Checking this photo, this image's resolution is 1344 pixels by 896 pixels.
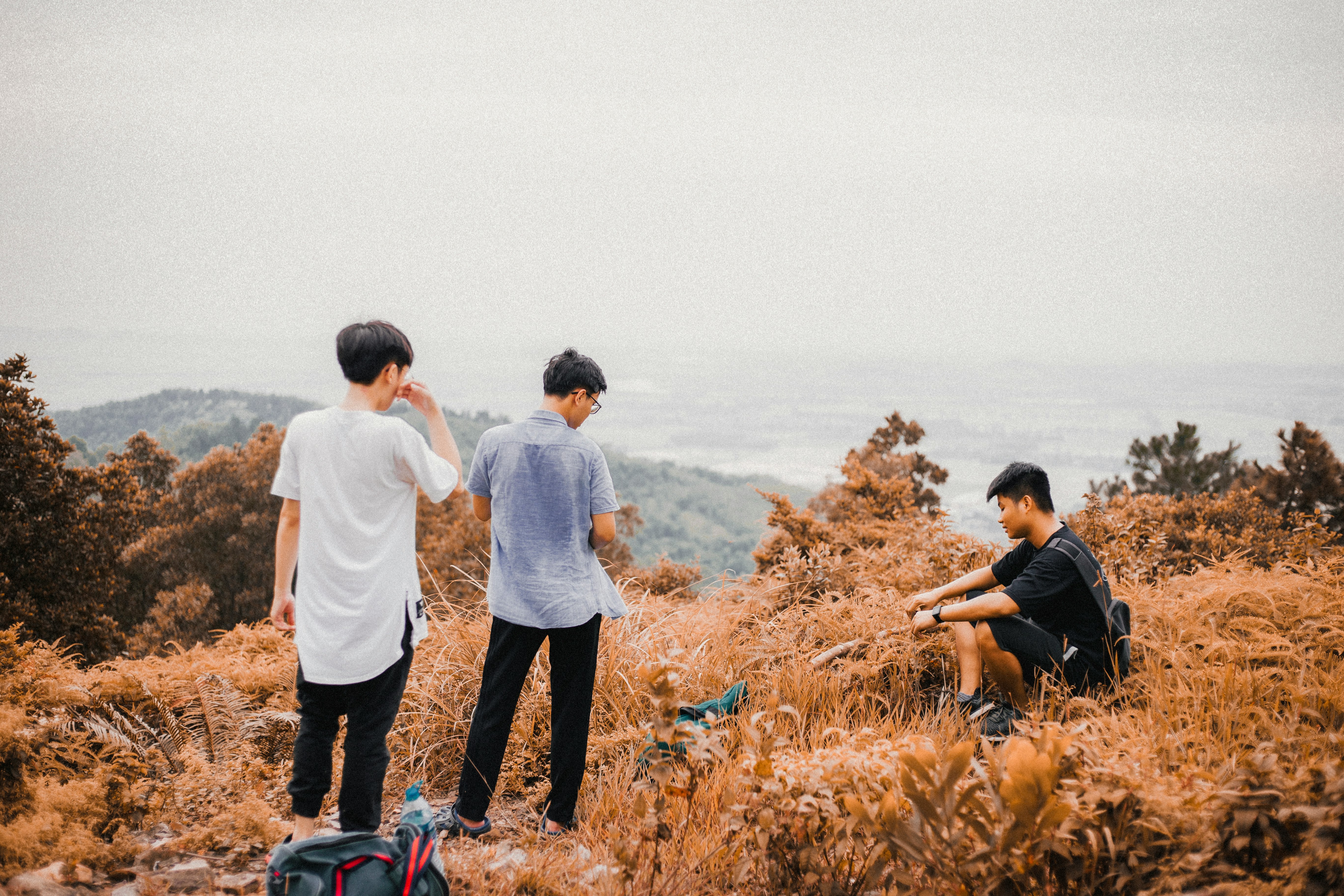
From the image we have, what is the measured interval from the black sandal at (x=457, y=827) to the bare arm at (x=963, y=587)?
94.5 inches

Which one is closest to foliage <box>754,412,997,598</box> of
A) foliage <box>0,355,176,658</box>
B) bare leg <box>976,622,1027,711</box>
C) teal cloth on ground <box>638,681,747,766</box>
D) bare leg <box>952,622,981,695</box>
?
bare leg <box>952,622,981,695</box>

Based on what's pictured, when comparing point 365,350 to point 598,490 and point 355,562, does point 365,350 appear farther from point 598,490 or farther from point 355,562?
point 598,490

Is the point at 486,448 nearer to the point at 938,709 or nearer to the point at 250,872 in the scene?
the point at 250,872

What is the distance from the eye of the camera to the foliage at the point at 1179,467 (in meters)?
15.5

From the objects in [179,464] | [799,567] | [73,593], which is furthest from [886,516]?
[179,464]

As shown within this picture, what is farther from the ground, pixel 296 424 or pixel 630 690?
pixel 296 424

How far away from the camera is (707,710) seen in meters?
3.44

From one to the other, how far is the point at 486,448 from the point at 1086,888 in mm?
2420

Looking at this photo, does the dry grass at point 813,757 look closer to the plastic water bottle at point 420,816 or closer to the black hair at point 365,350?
the plastic water bottle at point 420,816

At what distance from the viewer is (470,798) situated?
9.53ft

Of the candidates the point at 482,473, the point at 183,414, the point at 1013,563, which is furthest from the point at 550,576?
the point at 183,414

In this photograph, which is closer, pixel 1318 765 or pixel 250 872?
pixel 1318 765

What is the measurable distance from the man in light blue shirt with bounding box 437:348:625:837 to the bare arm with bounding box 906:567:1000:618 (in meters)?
1.85

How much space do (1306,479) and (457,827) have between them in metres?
12.6
